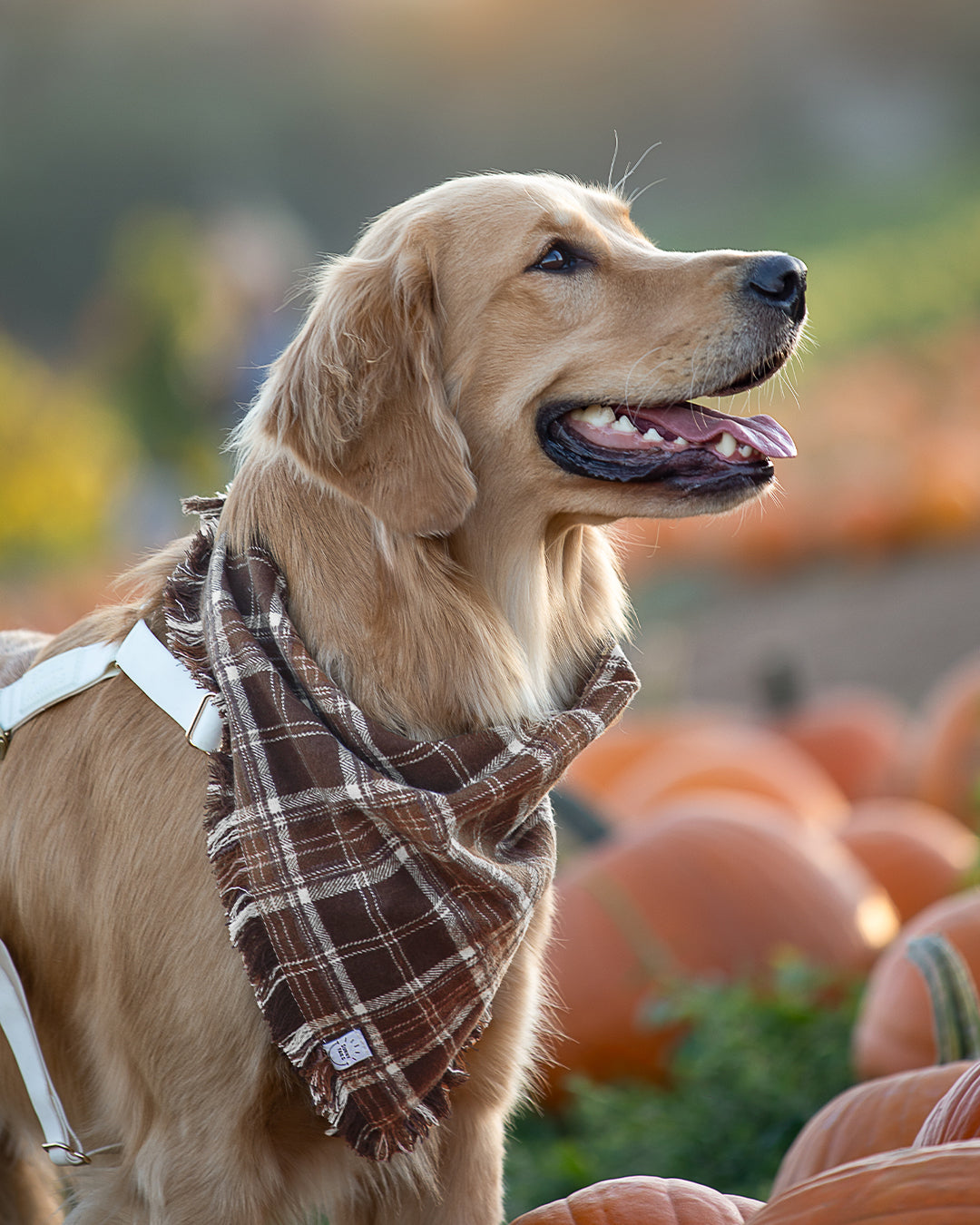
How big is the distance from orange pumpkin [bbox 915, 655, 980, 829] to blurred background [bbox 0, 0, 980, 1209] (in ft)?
0.07

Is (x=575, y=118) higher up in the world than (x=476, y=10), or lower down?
lower down

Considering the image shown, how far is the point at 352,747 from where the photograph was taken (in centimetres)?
202

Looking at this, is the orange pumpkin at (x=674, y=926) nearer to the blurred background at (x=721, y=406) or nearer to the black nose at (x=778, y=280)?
the blurred background at (x=721, y=406)

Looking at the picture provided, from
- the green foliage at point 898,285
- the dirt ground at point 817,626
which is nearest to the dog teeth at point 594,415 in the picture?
the dirt ground at point 817,626

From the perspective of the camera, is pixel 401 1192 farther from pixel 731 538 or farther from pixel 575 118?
pixel 575 118

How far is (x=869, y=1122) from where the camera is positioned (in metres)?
2.35

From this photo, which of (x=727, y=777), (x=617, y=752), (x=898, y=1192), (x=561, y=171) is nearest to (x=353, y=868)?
(x=898, y=1192)

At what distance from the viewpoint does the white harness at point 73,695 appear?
204 centimetres

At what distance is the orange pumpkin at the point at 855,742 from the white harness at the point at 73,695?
4.12 m

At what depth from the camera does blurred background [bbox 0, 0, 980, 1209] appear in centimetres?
364

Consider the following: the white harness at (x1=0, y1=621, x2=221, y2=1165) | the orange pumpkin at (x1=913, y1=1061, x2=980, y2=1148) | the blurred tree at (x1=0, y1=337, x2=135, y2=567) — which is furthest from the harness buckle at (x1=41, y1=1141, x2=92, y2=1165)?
the blurred tree at (x1=0, y1=337, x2=135, y2=567)

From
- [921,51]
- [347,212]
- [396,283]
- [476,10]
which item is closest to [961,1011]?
[396,283]

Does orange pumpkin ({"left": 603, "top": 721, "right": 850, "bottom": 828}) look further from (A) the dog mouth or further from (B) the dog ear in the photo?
(B) the dog ear

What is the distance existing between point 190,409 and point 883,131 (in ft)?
64.3
